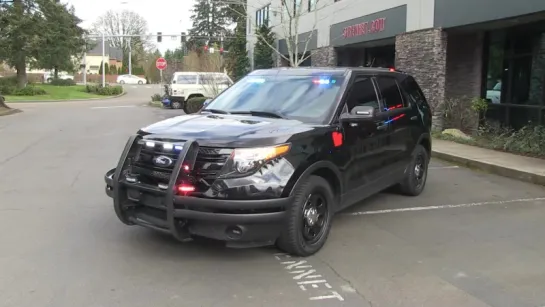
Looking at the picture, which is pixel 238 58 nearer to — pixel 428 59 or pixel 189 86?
pixel 189 86

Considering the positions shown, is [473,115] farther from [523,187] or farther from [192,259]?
[192,259]

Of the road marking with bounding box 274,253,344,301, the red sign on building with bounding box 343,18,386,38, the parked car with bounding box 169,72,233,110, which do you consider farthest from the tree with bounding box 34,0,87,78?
the road marking with bounding box 274,253,344,301

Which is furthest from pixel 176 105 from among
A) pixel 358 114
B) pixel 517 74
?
pixel 358 114

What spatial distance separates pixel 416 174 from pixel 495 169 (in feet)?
9.56

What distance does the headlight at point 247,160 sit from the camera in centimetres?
446

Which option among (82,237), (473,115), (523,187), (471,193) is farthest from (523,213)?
(473,115)

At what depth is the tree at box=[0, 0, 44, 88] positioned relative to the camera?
34.3m

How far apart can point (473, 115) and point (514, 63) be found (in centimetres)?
181

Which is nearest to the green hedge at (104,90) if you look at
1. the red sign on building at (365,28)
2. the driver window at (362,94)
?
the red sign on building at (365,28)

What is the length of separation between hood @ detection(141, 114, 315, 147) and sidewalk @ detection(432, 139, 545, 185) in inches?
219

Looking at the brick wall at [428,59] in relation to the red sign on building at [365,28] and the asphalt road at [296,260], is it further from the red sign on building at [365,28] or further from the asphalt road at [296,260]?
the asphalt road at [296,260]

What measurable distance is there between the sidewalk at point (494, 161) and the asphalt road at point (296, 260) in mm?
1290

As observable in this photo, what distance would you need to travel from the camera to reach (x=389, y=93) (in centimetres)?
669

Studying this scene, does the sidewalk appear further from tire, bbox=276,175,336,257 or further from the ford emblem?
the ford emblem
